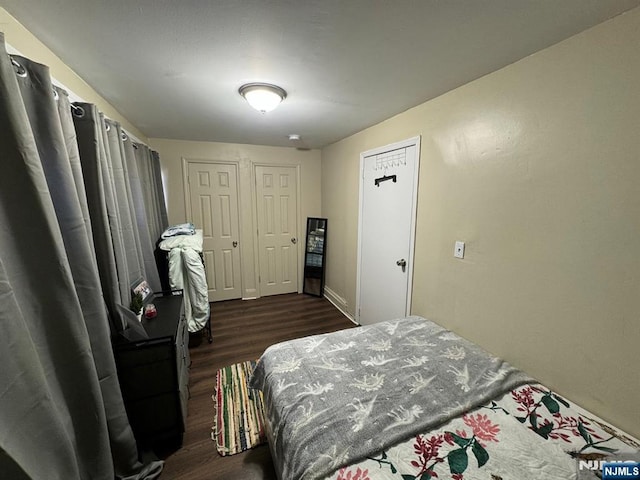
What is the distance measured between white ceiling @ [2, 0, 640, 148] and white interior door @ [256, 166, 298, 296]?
192 centimetres

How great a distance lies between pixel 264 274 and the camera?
4.13 meters

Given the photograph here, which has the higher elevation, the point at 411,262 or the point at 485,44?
the point at 485,44

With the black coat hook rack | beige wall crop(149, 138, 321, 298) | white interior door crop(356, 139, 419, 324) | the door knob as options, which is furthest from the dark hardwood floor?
the black coat hook rack

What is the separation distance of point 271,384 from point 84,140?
1.70m

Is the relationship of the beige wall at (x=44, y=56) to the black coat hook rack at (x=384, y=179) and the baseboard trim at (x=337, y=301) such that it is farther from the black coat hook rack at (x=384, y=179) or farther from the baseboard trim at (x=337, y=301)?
the baseboard trim at (x=337, y=301)

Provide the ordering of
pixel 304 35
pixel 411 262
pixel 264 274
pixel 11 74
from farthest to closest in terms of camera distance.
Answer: pixel 264 274 < pixel 411 262 < pixel 304 35 < pixel 11 74

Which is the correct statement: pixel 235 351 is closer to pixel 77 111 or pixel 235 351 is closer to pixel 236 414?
pixel 236 414

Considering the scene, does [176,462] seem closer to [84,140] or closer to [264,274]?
[84,140]

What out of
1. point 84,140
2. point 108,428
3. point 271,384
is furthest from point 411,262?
point 84,140

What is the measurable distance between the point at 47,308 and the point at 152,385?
2.52ft

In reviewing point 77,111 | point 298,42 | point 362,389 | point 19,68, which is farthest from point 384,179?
point 19,68

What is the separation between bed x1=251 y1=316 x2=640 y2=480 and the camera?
37.6 inches

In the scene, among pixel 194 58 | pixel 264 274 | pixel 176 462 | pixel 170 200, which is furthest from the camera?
pixel 264 274

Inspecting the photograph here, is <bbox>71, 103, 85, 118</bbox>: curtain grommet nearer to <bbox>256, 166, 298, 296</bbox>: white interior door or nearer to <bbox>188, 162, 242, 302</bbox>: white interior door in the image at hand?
<bbox>188, 162, 242, 302</bbox>: white interior door
